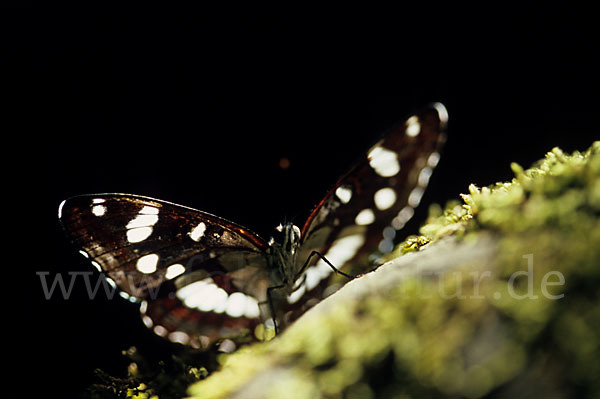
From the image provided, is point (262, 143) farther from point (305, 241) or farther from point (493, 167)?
point (493, 167)

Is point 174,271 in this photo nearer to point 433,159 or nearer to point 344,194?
point 344,194

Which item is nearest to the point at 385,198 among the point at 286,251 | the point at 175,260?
the point at 286,251

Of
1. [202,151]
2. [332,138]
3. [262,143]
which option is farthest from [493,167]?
[202,151]

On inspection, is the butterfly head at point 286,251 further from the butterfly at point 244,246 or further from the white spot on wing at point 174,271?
the white spot on wing at point 174,271

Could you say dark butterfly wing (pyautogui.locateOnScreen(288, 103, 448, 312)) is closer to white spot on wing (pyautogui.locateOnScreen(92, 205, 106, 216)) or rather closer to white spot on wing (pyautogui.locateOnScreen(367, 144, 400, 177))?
white spot on wing (pyautogui.locateOnScreen(367, 144, 400, 177))

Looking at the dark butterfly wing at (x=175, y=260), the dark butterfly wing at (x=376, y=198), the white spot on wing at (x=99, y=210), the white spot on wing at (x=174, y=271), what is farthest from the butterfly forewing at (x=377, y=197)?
the white spot on wing at (x=99, y=210)

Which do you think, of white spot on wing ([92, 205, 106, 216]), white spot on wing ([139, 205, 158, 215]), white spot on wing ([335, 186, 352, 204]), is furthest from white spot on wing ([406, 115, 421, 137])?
white spot on wing ([92, 205, 106, 216])
